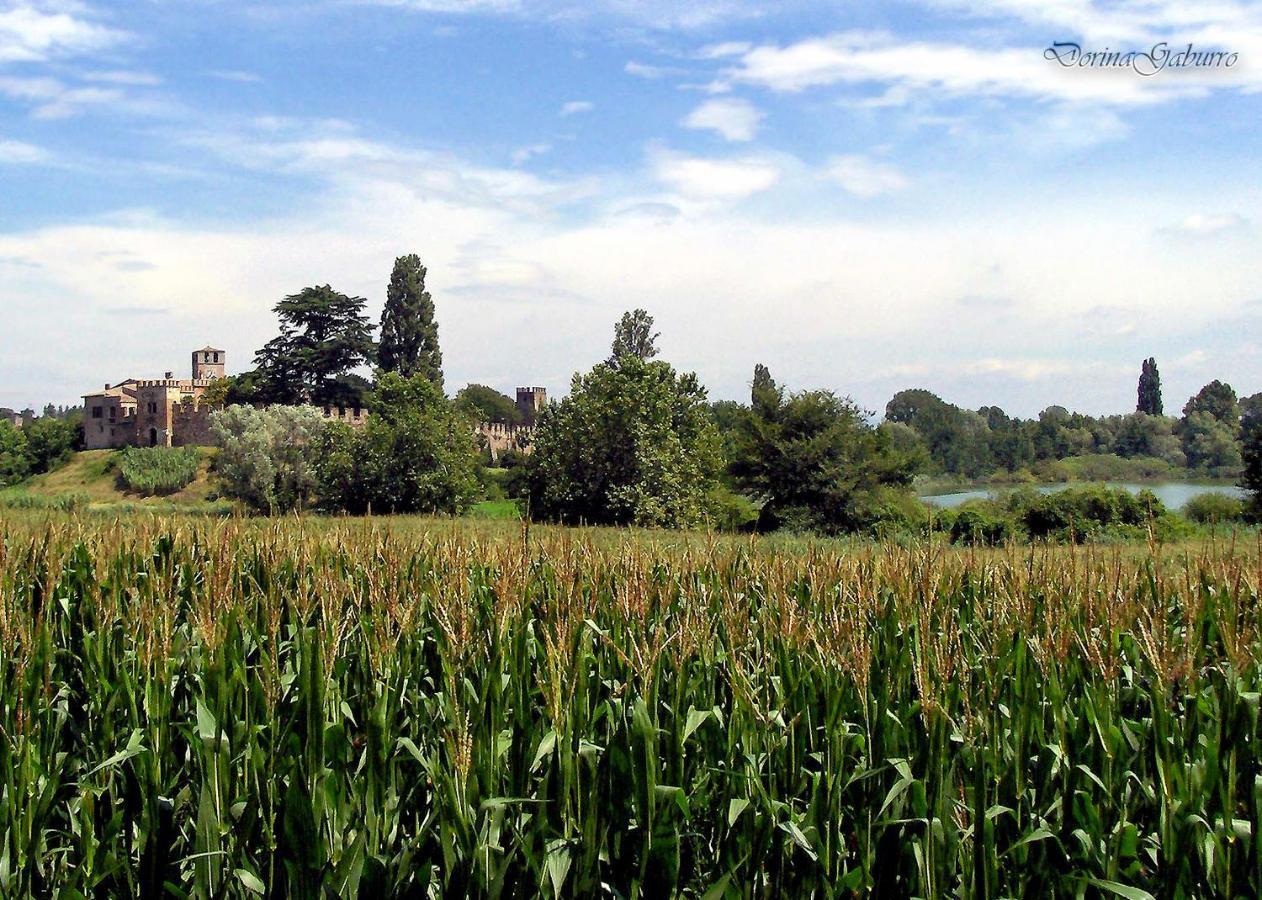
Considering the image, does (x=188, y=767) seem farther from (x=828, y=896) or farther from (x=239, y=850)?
(x=828, y=896)

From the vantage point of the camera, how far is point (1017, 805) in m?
4.01

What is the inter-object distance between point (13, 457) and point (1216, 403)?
107094mm

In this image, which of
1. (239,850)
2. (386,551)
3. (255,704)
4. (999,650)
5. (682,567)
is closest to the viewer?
(239,850)

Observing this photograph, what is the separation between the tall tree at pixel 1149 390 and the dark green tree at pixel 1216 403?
282cm

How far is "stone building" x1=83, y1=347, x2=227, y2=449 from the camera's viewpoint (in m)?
80.8

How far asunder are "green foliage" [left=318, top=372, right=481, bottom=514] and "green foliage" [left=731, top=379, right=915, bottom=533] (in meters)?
11.6

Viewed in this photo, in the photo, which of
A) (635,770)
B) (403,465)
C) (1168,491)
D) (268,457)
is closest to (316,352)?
(268,457)

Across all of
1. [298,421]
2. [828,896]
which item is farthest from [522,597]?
[298,421]

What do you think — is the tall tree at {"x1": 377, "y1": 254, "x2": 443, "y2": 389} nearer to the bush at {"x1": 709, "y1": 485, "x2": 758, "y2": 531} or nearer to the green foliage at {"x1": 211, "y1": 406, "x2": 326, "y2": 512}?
the green foliage at {"x1": 211, "y1": 406, "x2": 326, "y2": 512}

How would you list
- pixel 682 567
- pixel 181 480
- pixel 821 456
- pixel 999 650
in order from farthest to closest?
pixel 181 480 → pixel 821 456 → pixel 682 567 → pixel 999 650

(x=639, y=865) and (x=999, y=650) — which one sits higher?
(x=999, y=650)

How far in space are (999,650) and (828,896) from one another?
88.5 inches

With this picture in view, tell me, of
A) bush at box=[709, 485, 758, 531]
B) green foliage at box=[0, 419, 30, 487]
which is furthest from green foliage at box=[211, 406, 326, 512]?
green foliage at box=[0, 419, 30, 487]

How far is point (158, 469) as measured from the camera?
231 ft
